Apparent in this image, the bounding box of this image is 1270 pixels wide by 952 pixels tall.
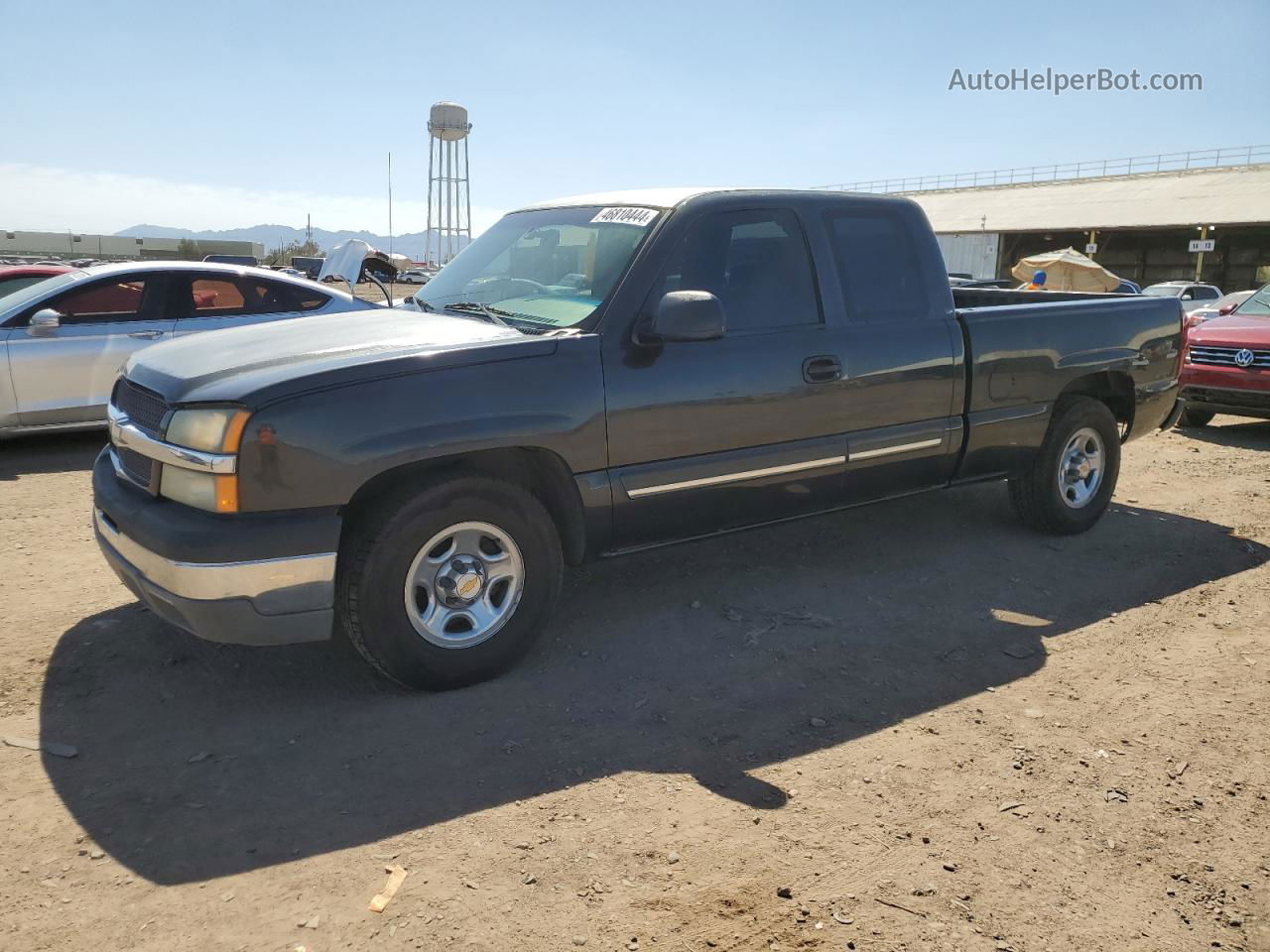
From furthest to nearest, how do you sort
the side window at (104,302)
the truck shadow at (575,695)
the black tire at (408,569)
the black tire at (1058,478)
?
the side window at (104,302)
the black tire at (1058,478)
the black tire at (408,569)
the truck shadow at (575,695)

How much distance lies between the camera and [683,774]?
3.28m

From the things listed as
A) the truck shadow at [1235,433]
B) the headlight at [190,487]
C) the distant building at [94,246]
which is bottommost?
the truck shadow at [1235,433]

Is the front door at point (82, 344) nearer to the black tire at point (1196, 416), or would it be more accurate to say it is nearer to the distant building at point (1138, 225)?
the black tire at point (1196, 416)

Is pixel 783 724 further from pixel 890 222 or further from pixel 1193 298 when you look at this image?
pixel 1193 298

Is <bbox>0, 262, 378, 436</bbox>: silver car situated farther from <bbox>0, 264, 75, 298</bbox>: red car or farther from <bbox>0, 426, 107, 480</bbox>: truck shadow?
<bbox>0, 264, 75, 298</bbox>: red car

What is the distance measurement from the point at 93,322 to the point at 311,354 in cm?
542

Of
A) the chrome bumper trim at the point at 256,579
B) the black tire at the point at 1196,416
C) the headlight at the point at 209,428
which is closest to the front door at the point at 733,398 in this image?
the chrome bumper trim at the point at 256,579

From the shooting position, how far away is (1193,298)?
2422 centimetres

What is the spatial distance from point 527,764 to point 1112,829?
184 centimetres

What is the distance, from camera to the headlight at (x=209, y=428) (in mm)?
3281

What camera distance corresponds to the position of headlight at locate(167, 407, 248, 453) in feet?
10.8

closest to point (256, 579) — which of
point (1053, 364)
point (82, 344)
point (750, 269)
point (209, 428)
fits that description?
point (209, 428)

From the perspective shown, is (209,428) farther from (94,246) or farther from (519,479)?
(94,246)

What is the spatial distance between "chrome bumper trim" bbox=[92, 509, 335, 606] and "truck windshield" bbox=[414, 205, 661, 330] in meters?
1.34
